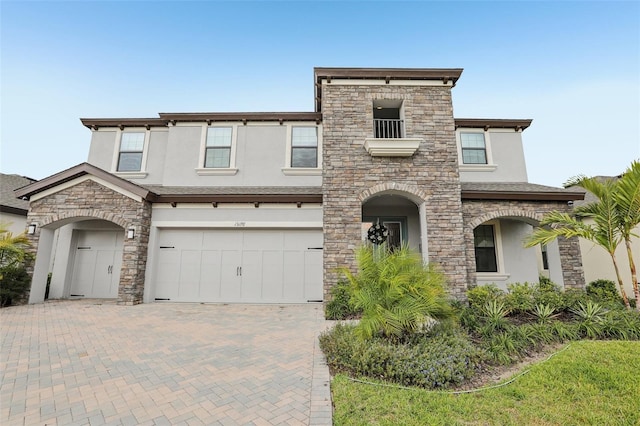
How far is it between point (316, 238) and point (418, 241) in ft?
13.1

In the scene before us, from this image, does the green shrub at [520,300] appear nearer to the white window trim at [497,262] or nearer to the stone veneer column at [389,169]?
the stone veneer column at [389,169]

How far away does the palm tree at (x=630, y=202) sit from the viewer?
635 centimetres

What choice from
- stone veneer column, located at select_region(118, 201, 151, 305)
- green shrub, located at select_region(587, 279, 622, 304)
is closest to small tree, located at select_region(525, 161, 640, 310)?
green shrub, located at select_region(587, 279, 622, 304)

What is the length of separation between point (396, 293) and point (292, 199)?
5.61 m

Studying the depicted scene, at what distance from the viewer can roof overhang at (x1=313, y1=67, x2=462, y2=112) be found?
8.72m

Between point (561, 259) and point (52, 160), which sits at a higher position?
point (52, 160)

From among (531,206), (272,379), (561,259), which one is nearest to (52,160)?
(272,379)

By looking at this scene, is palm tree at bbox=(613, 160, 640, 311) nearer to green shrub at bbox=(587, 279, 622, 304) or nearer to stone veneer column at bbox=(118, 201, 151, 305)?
green shrub at bbox=(587, 279, 622, 304)

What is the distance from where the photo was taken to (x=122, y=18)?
36.4 feet

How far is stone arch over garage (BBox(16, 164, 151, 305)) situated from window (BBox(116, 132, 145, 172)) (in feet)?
7.47

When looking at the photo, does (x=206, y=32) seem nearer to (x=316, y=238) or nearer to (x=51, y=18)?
(x=51, y=18)

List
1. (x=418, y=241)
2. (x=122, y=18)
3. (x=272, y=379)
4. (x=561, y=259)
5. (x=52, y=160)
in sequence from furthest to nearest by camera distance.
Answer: (x=52, y=160), (x=122, y=18), (x=418, y=241), (x=561, y=259), (x=272, y=379)

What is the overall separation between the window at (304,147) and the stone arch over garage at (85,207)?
5.43m

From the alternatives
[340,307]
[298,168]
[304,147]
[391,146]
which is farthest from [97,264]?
[391,146]
